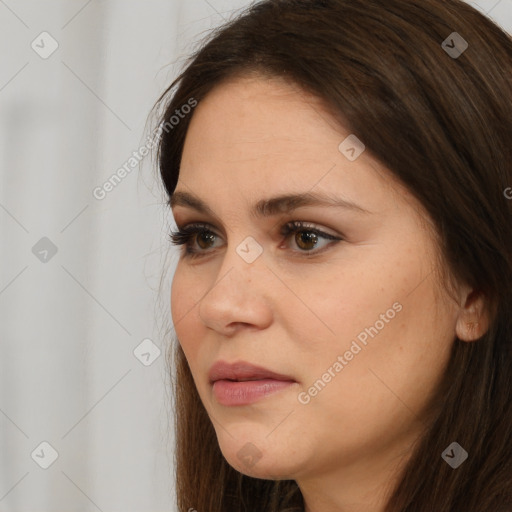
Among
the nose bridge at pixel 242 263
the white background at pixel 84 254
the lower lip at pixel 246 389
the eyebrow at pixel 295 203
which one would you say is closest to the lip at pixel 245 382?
the lower lip at pixel 246 389

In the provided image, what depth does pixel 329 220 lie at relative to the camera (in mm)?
1425

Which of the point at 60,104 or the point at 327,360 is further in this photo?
the point at 60,104

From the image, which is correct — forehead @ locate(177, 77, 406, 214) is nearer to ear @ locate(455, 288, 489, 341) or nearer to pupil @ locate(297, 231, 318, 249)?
pupil @ locate(297, 231, 318, 249)

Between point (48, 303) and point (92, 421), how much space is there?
1.16ft

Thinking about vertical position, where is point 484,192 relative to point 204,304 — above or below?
below

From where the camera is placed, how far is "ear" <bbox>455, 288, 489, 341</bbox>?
4.94ft

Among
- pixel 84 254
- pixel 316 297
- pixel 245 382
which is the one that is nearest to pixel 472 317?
pixel 316 297

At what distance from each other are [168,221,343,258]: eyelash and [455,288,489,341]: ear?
0.24 meters

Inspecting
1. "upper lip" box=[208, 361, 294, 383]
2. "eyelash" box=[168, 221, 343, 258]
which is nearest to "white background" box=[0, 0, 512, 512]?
"eyelash" box=[168, 221, 343, 258]

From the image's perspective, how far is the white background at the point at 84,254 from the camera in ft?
8.25

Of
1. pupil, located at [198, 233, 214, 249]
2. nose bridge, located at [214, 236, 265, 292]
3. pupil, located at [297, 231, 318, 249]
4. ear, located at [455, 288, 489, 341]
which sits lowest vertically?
ear, located at [455, 288, 489, 341]

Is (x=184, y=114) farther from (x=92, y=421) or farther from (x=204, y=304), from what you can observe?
(x=92, y=421)

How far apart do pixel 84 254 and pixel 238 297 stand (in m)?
1.25

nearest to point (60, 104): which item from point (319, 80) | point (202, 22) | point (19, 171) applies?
point (19, 171)
